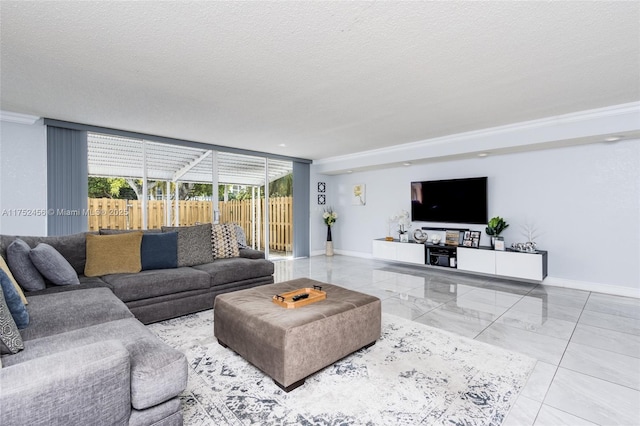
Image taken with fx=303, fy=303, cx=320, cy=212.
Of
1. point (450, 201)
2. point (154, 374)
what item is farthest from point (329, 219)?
point (154, 374)

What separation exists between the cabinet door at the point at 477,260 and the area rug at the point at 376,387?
8.31 ft

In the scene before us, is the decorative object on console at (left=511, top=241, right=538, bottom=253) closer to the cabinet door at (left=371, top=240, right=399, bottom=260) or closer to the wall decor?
the cabinet door at (left=371, top=240, right=399, bottom=260)

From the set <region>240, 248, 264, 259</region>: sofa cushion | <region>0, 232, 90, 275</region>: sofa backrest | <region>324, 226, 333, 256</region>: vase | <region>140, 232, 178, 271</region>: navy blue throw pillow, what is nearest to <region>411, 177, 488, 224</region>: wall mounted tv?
<region>324, 226, 333, 256</region>: vase

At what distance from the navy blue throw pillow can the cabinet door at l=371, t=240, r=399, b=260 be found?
3934 mm

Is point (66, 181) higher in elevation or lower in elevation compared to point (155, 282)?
higher

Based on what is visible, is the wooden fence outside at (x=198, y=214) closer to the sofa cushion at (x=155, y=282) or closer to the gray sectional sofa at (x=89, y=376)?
the sofa cushion at (x=155, y=282)

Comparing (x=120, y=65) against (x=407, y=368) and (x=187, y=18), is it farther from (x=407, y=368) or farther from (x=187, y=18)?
(x=407, y=368)

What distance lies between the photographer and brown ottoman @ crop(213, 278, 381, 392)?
1.87 m

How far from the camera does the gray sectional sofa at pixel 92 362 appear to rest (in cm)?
104

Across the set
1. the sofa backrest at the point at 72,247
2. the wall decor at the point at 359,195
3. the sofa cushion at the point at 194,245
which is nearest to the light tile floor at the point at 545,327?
the sofa cushion at the point at 194,245

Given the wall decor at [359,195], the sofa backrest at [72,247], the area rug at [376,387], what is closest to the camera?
the area rug at [376,387]

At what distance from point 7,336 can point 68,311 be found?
26.8 inches

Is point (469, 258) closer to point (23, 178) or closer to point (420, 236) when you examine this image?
point (420, 236)

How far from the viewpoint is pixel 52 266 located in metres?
2.59
